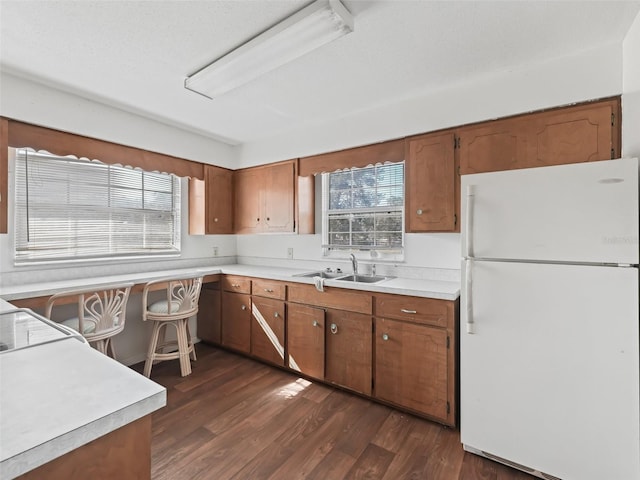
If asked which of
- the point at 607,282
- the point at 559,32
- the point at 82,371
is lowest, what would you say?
the point at 82,371

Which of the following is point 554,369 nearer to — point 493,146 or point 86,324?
point 493,146

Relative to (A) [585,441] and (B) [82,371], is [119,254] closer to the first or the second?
(B) [82,371]

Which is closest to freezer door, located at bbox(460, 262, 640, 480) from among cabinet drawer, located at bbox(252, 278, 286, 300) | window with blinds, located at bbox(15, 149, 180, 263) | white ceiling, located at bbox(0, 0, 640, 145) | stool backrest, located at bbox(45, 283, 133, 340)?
white ceiling, located at bbox(0, 0, 640, 145)

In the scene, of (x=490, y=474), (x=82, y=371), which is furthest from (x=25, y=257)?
(x=490, y=474)

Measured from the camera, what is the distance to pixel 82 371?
0.90 meters

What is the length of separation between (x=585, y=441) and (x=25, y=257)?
395 cm

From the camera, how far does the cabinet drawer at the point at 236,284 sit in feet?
10.6

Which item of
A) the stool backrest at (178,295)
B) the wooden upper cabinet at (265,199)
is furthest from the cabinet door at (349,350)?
the stool backrest at (178,295)

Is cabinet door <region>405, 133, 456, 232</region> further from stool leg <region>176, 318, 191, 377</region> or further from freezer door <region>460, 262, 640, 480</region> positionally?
stool leg <region>176, 318, 191, 377</region>

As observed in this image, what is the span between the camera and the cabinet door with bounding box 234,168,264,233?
12.1 feet

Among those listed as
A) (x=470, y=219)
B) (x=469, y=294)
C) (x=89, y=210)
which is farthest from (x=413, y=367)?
(x=89, y=210)

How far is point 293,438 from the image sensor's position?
2021mm

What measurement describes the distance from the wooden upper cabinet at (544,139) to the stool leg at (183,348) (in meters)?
2.81

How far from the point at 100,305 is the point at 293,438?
1745mm
